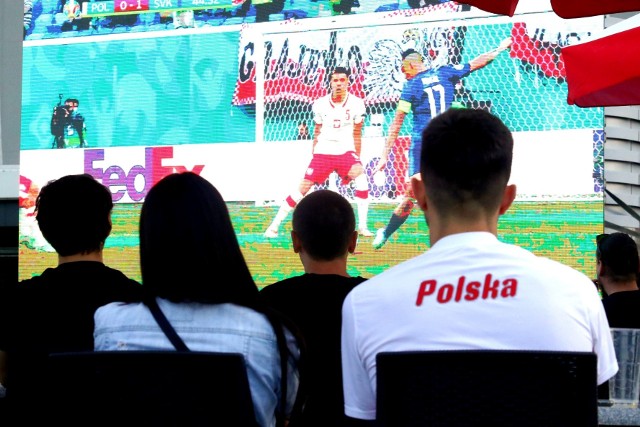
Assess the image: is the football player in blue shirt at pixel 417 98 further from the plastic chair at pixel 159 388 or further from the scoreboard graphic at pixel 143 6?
the plastic chair at pixel 159 388

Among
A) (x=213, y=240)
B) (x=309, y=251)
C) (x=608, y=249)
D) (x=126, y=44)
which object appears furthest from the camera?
(x=126, y=44)

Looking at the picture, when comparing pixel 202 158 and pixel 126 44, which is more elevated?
pixel 126 44

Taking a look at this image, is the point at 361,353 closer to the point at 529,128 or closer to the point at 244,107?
the point at 529,128

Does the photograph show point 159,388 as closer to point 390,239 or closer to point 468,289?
point 468,289

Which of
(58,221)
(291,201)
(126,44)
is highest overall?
(126,44)

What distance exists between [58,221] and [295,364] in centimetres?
79

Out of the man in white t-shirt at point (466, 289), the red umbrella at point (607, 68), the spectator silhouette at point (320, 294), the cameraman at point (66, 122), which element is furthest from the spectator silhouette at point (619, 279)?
the cameraman at point (66, 122)

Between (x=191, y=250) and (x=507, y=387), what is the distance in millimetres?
588

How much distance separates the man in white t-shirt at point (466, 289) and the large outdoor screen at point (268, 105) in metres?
4.24

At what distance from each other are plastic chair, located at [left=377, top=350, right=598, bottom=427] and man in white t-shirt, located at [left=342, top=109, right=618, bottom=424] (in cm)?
7

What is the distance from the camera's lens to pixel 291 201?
6031 millimetres

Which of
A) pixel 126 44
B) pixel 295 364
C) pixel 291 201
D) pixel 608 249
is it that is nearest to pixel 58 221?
pixel 295 364

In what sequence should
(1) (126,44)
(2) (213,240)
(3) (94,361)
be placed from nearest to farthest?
(3) (94,361) → (2) (213,240) → (1) (126,44)

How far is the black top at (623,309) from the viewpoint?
3.02 m
